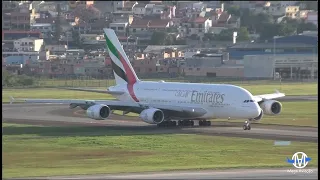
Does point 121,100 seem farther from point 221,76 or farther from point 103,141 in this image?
point 221,76

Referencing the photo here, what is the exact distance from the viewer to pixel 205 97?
73562 millimetres

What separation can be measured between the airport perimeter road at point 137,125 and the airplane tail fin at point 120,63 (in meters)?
2.99

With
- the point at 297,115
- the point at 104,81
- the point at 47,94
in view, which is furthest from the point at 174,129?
the point at 104,81

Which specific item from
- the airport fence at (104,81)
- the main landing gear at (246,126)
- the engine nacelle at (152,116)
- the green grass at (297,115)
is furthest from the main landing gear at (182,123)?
the airport fence at (104,81)

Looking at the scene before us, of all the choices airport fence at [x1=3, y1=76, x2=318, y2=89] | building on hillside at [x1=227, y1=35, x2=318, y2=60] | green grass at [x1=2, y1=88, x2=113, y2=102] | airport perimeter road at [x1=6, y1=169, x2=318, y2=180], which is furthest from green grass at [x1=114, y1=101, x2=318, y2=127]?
building on hillside at [x1=227, y1=35, x2=318, y2=60]

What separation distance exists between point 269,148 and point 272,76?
98.0 meters

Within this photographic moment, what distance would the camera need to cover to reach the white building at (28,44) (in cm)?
18362

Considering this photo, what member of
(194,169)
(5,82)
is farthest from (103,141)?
(5,82)

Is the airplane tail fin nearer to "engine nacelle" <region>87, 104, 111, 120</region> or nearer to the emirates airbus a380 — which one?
the emirates airbus a380

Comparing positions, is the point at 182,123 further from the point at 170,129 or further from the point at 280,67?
the point at 280,67

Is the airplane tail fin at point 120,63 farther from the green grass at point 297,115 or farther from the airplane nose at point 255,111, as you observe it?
the airplane nose at point 255,111
